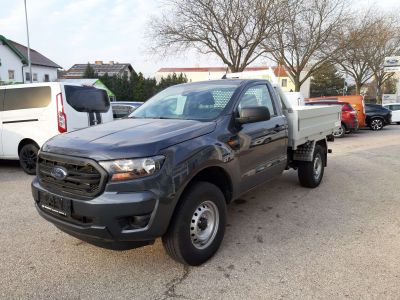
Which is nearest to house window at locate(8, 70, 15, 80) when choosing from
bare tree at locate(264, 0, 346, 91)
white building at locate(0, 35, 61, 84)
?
white building at locate(0, 35, 61, 84)

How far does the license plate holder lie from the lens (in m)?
3.06

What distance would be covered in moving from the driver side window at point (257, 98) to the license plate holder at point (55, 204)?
7.03 ft

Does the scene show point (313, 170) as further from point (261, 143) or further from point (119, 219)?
point (119, 219)

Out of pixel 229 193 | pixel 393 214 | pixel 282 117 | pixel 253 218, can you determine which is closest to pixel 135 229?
pixel 229 193

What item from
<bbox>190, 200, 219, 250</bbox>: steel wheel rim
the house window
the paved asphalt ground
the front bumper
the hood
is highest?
the house window

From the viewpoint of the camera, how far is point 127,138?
10.4 feet

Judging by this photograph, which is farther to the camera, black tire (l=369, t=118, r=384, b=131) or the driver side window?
black tire (l=369, t=118, r=384, b=131)

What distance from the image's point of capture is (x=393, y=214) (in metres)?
4.91

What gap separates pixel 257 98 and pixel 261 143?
2.27 feet

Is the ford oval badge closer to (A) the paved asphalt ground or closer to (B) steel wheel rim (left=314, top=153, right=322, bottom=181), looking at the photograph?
(A) the paved asphalt ground

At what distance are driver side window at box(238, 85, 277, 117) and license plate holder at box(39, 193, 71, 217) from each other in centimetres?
214

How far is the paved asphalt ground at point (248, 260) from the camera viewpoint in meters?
3.02

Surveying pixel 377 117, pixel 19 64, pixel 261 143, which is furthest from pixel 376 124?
pixel 19 64

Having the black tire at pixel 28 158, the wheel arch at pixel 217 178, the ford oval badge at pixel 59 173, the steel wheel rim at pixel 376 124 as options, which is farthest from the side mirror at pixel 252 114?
the steel wheel rim at pixel 376 124
